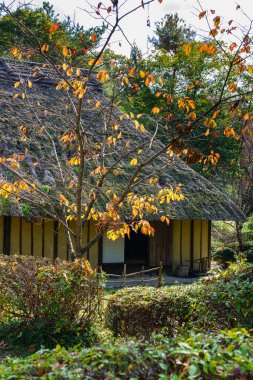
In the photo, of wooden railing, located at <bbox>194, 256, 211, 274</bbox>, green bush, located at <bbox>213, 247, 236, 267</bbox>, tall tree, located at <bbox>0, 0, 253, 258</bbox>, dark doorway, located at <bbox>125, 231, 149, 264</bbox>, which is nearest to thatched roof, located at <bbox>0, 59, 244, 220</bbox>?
tall tree, located at <bbox>0, 0, 253, 258</bbox>

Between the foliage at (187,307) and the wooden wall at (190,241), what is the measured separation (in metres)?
7.86

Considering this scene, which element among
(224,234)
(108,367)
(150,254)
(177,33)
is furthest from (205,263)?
(177,33)

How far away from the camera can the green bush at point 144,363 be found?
117 inches

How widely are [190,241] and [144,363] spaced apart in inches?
471

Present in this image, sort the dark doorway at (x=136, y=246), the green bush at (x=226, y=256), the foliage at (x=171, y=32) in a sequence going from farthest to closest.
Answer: the foliage at (x=171, y=32) < the green bush at (x=226, y=256) < the dark doorway at (x=136, y=246)

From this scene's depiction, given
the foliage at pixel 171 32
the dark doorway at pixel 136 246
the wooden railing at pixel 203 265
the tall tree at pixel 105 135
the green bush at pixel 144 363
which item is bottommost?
the wooden railing at pixel 203 265

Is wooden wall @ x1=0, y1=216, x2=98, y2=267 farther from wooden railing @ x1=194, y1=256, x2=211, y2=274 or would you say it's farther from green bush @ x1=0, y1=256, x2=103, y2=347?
green bush @ x1=0, y1=256, x2=103, y2=347

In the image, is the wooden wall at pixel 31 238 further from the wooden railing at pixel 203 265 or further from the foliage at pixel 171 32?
the foliage at pixel 171 32

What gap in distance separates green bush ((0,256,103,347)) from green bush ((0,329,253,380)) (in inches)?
130

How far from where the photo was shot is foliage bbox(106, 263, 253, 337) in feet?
18.1

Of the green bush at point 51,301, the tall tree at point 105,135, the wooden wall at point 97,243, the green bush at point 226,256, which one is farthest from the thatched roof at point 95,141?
the green bush at point 51,301

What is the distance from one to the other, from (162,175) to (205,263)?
281 cm

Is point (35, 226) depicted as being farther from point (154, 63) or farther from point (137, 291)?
point (154, 63)

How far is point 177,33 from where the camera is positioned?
31.0 m
